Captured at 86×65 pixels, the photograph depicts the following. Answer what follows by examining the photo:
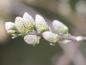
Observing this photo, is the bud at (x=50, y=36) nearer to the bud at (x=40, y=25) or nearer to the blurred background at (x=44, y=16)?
the bud at (x=40, y=25)

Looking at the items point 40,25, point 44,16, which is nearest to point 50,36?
point 40,25

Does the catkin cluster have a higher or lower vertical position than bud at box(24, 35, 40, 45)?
higher

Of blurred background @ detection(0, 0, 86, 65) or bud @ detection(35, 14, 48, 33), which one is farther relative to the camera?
blurred background @ detection(0, 0, 86, 65)

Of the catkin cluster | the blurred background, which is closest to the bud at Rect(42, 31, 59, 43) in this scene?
the catkin cluster

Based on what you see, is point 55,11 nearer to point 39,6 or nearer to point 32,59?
point 39,6

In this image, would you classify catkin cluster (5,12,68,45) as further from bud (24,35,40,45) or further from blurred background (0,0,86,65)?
blurred background (0,0,86,65)

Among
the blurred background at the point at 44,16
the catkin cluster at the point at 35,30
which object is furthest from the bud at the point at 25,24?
the blurred background at the point at 44,16

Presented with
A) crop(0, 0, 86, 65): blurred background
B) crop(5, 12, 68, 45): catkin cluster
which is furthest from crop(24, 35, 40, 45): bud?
crop(0, 0, 86, 65): blurred background
